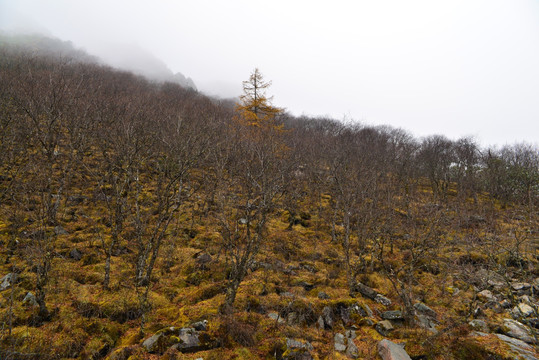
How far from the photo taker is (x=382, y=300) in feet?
33.4

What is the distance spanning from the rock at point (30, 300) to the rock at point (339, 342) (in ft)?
32.2

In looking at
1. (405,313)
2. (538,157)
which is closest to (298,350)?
(405,313)

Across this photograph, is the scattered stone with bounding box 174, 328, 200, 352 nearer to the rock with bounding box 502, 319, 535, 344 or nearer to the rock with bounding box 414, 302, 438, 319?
the rock with bounding box 414, 302, 438, 319

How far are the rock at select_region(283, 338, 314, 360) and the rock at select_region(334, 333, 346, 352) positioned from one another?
2.86ft

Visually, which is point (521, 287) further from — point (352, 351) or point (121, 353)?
point (121, 353)

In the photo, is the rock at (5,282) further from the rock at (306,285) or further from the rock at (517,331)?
the rock at (517,331)

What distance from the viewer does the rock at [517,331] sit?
780 centimetres

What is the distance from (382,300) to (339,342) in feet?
12.8

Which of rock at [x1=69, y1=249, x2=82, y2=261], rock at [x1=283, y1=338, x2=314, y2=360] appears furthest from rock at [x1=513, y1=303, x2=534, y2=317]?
rock at [x1=69, y1=249, x2=82, y2=261]

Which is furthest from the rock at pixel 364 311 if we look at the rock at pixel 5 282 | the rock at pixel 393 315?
the rock at pixel 5 282

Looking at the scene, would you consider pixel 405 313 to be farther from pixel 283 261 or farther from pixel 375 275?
pixel 283 261

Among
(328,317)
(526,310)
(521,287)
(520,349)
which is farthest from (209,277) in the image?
(521,287)

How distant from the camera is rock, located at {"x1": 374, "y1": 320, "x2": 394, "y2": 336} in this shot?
7.99 metres

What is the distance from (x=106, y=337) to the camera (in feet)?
22.7
